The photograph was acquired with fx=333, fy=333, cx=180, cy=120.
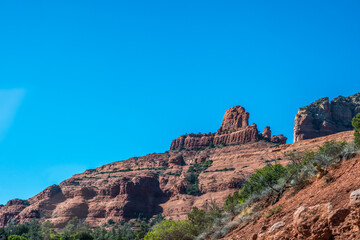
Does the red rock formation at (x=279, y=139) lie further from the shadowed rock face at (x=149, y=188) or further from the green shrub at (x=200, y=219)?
the green shrub at (x=200, y=219)

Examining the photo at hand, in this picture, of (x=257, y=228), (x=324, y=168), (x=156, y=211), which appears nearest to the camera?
(x=257, y=228)

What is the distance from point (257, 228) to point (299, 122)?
12019 cm

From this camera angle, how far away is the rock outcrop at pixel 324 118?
4749 inches

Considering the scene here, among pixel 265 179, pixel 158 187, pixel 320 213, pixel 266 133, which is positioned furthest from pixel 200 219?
pixel 266 133

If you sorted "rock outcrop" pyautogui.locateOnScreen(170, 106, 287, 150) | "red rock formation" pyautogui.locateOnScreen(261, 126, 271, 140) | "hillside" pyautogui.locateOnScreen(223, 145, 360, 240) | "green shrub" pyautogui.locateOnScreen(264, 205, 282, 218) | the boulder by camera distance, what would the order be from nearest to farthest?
"hillside" pyautogui.locateOnScreen(223, 145, 360, 240)
the boulder
"green shrub" pyautogui.locateOnScreen(264, 205, 282, 218)
"rock outcrop" pyautogui.locateOnScreen(170, 106, 287, 150)
"red rock formation" pyautogui.locateOnScreen(261, 126, 271, 140)

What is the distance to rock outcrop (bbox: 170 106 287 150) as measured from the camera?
11646 cm

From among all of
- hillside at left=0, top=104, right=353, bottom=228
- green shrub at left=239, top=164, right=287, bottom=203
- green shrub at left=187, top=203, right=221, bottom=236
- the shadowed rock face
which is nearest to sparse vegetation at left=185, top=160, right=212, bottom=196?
hillside at left=0, top=104, right=353, bottom=228

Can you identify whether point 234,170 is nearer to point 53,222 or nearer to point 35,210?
point 53,222

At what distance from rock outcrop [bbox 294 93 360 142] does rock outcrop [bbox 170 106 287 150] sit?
412 inches

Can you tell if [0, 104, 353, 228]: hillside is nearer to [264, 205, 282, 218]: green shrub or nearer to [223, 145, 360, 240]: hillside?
[223, 145, 360, 240]: hillside

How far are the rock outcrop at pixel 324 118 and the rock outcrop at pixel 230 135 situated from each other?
10.5 metres

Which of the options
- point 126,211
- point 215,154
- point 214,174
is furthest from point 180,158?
point 126,211

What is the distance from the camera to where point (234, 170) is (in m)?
91.7

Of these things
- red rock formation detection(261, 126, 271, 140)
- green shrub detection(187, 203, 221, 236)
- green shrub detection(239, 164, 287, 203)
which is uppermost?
red rock formation detection(261, 126, 271, 140)
